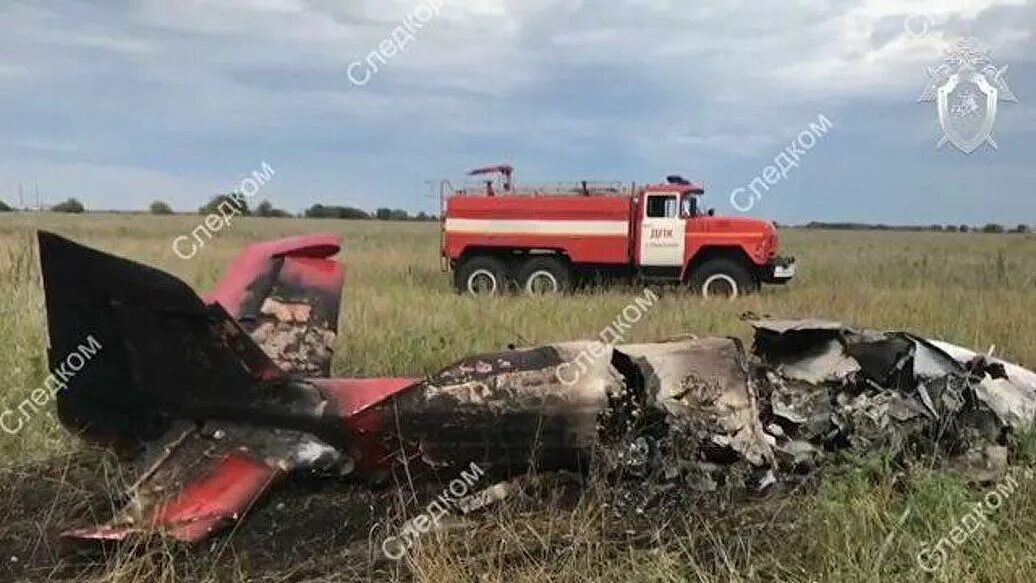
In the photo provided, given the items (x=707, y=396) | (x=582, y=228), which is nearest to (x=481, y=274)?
(x=582, y=228)

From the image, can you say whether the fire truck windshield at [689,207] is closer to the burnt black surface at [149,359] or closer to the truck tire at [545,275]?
the truck tire at [545,275]

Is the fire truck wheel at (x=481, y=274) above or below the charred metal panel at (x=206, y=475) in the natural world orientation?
below

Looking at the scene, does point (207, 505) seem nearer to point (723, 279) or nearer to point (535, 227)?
point (723, 279)

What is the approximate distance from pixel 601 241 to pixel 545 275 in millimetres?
1018

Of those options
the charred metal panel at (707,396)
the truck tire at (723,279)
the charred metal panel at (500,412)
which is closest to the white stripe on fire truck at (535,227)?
the truck tire at (723,279)

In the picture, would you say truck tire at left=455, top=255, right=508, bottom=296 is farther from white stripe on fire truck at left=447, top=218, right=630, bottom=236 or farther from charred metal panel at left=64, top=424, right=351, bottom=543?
charred metal panel at left=64, top=424, right=351, bottom=543

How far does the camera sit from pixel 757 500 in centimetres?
393

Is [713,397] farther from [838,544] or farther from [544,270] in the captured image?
[544,270]

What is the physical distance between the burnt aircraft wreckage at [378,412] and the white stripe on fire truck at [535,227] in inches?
409

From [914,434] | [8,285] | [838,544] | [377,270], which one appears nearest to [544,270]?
[377,270]

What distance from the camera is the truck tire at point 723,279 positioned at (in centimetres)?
1437

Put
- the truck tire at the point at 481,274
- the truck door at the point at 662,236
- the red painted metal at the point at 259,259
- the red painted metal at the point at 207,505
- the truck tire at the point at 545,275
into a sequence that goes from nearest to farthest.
Answer: the red painted metal at the point at 207,505 < the red painted metal at the point at 259,259 < the truck door at the point at 662,236 < the truck tire at the point at 545,275 < the truck tire at the point at 481,274

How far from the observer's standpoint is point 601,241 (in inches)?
587

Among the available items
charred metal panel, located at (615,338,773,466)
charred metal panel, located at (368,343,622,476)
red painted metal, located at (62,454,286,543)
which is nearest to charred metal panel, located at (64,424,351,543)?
red painted metal, located at (62,454,286,543)
